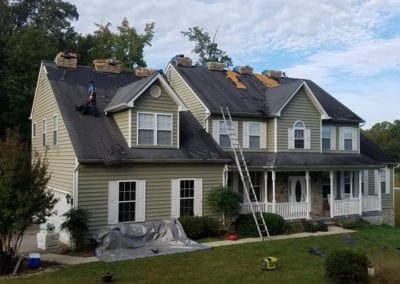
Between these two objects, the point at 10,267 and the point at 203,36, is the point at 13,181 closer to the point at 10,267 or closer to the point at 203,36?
the point at 10,267

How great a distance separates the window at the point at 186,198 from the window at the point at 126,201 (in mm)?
2223

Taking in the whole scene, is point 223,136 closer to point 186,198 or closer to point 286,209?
point 186,198

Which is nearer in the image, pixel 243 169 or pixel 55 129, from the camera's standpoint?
pixel 55 129

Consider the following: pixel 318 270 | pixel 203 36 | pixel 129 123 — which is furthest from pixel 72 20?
pixel 318 270

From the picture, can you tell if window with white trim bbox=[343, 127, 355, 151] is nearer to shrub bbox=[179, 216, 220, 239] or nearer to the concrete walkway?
the concrete walkway

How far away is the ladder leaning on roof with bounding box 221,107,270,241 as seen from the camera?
19547 mm

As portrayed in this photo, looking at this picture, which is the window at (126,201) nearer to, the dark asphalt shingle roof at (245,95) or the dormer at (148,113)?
the dormer at (148,113)

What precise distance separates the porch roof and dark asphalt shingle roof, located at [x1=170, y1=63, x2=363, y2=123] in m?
2.23

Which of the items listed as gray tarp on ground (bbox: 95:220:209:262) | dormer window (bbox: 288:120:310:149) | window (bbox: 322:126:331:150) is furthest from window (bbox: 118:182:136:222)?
window (bbox: 322:126:331:150)

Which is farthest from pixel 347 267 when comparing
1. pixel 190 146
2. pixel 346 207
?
pixel 346 207

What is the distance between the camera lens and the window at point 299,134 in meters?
24.1

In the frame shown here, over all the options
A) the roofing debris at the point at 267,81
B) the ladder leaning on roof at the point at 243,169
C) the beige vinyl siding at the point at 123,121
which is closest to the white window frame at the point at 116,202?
the beige vinyl siding at the point at 123,121

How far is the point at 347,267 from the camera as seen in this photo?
11.7 meters

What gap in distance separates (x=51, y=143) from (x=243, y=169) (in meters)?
9.34
